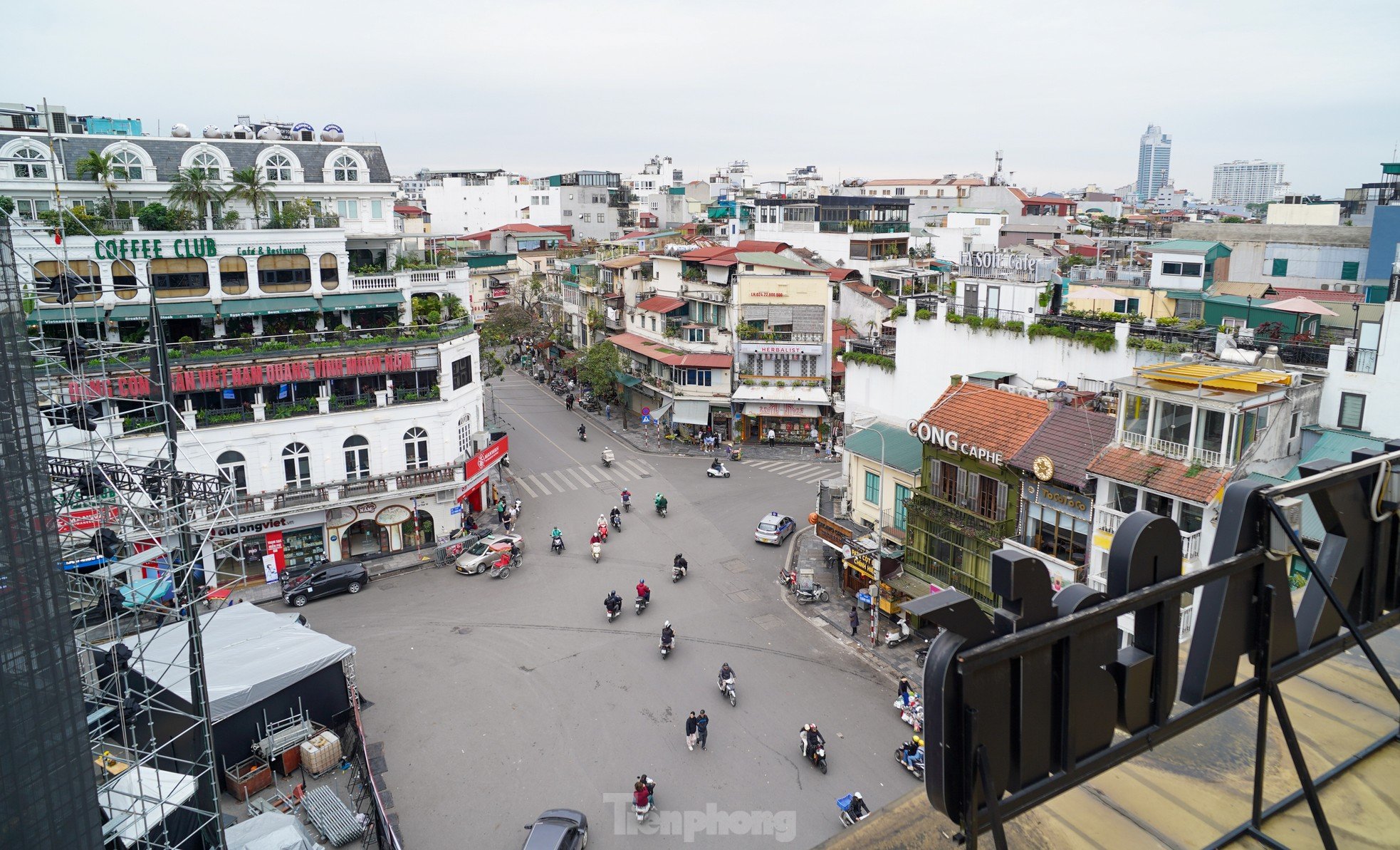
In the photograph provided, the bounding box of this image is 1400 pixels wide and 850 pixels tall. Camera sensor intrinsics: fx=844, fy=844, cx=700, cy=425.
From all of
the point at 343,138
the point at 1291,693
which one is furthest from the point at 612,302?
the point at 1291,693

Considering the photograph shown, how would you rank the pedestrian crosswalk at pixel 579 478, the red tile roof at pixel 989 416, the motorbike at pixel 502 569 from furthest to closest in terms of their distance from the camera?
1. the pedestrian crosswalk at pixel 579 478
2. the motorbike at pixel 502 569
3. the red tile roof at pixel 989 416

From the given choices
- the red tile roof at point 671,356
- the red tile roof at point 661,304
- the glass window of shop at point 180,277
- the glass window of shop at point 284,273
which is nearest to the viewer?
the glass window of shop at point 180,277

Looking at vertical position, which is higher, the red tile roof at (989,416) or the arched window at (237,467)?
the red tile roof at (989,416)

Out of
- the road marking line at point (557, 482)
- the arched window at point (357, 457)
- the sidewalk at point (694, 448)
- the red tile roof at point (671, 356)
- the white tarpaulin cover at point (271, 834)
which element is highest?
the red tile roof at point (671, 356)

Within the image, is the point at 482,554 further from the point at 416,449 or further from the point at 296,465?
the point at 296,465

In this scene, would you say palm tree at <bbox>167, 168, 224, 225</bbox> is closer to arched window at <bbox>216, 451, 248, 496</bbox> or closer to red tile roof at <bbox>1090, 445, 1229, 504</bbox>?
arched window at <bbox>216, 451, 248, 496</bbox>

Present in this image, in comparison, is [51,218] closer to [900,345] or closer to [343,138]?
[343,138]

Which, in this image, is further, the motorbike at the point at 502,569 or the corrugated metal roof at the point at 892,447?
the motorbike at the point at 502,569

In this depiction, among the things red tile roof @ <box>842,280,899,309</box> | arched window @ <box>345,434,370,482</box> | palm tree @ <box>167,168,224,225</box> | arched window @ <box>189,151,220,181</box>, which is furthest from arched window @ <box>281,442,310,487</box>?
red tile roof @ <box>842,280,899,309</box>

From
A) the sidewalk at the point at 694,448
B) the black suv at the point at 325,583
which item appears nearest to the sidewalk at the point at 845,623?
the sidewalk at the point at 694,448

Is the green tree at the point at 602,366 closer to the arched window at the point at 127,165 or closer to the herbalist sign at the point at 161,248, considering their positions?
the herbalist sign at the point at 161,248
